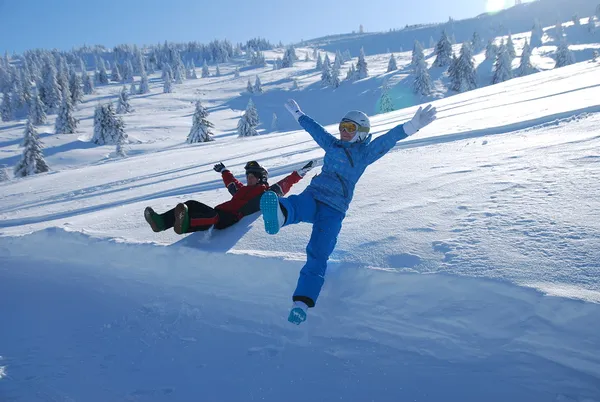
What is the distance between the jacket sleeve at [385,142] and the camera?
134 inches

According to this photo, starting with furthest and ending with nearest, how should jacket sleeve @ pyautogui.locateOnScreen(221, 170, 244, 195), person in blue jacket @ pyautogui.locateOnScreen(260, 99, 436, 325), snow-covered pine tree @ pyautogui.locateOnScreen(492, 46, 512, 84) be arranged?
snow-covered pine tree @ pyautogui.locateOnScreen(492, 46, 512, 84)
jacket sleeve @ pyautogui.locateOnScreen(221, 170, 244, 195)
person in blue jacket @ pyautogui.locateOnScreen(260, 99, 436, 325)

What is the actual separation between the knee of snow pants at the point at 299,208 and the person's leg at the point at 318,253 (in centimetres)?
8

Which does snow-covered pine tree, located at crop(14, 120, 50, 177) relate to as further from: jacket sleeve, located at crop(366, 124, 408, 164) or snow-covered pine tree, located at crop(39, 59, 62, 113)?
snow-covered pine tree, located at crop(39, 59, 62, 113)

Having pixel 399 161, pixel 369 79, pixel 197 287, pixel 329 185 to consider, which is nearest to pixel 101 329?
pixel 197 287

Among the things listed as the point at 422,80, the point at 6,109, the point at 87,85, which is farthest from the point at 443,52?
the point at 6,109

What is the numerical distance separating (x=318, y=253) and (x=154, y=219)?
190cm

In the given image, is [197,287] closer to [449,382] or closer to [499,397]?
[449,382]

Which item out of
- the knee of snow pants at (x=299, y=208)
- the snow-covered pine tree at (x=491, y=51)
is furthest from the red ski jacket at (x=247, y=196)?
the snow-covered pine tree at (x=491, y=51)

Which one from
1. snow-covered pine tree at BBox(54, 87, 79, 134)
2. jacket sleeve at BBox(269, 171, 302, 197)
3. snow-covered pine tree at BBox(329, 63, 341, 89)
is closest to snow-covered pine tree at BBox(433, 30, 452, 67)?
snow-covered pine tree at BBox(329, 63, 341, 89)

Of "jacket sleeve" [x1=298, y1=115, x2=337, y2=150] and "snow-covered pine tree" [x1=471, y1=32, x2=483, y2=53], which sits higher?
"snow-covered pine tree" [x1=471, y1=32, x2=483, y2=53]

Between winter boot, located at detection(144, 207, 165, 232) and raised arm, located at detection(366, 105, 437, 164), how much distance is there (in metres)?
2.19

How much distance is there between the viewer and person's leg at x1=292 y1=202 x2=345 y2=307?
2.69 metres

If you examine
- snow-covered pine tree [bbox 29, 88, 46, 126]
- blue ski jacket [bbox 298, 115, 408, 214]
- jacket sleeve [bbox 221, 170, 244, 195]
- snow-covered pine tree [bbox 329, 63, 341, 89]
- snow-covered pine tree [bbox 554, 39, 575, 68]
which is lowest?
snow-covered pine tree [bbox 29, 88, 46, 126]

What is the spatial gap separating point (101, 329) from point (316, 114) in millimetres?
56871
